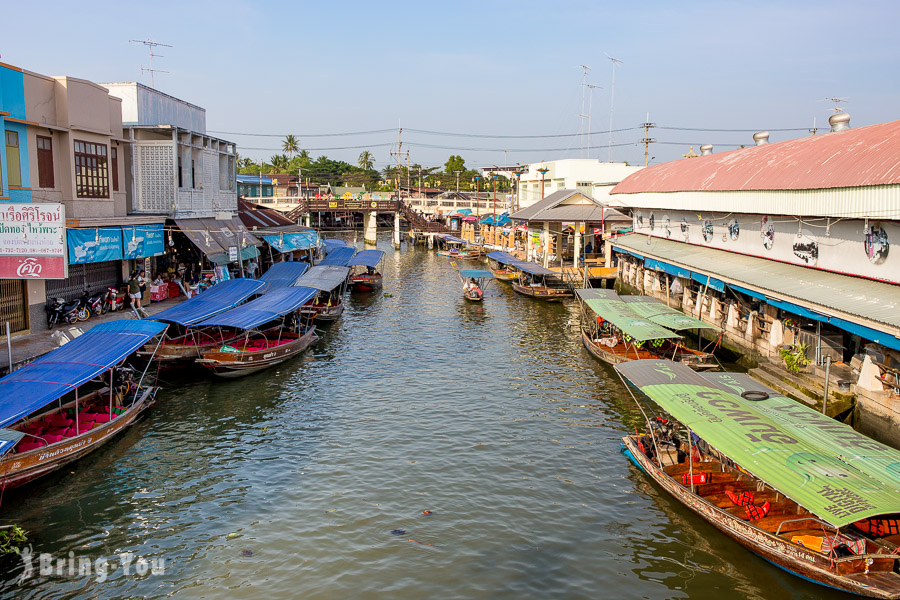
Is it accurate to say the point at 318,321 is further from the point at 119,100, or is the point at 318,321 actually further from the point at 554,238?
the point at 554,238

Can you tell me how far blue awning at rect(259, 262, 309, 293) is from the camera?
124 feet

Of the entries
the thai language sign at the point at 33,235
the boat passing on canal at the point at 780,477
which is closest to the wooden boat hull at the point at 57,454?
the thai language sign at the point at 33,235

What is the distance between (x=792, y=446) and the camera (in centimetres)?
1384

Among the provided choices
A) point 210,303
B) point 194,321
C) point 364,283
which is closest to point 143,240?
point 210,303

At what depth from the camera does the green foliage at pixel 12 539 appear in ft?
44.8

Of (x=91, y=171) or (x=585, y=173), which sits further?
(x=585, y=173)

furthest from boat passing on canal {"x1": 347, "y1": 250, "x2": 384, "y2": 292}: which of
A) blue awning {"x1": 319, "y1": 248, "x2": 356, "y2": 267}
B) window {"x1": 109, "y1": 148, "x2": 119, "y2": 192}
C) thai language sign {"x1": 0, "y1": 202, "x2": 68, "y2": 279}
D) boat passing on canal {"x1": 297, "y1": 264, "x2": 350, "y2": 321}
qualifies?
thai language sign {"x1": 0, "y1": 202, "x2": 68, "y2": 279}

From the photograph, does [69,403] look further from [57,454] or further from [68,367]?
[57,454]

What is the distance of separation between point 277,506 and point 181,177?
27974mm

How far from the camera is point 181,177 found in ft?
126

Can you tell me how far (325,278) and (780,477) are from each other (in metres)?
30.2

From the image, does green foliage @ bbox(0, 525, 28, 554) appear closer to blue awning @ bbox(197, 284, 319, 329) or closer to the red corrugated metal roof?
blue awning @ bbox(197, 284, 319, 329)

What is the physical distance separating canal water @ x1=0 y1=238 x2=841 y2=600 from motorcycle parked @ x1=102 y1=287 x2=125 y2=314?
275 inches

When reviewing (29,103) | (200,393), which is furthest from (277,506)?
(29,103)
